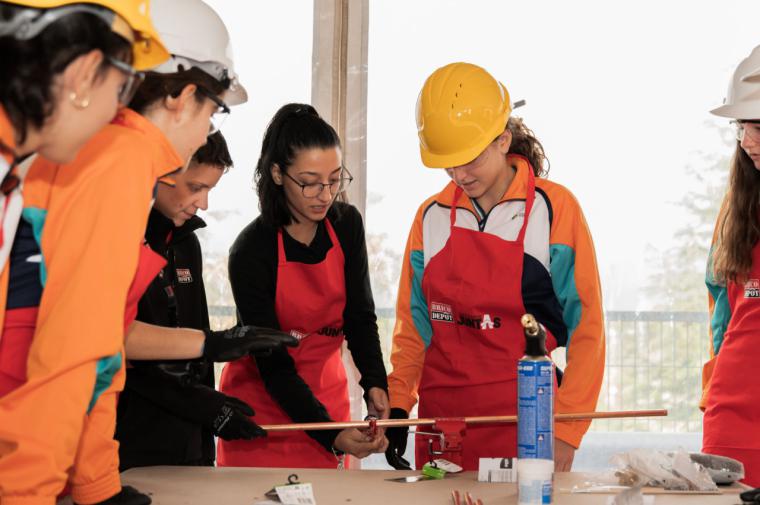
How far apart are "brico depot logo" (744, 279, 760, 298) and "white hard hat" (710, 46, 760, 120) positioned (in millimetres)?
428

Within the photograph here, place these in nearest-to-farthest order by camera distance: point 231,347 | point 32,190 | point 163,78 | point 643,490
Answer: point 32,190 < point 163,78 < point 643,490 < point 231,347

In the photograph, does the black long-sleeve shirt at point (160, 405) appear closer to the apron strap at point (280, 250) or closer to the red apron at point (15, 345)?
the apron strap at point (280, 250)

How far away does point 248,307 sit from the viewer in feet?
7.83

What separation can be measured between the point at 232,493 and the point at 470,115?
42.3 inches

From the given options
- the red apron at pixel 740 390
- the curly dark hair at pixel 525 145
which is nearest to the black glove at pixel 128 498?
the curly dark hair at pixel 525 145

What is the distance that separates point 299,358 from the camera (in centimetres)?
251

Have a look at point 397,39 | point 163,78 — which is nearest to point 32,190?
point 163,78

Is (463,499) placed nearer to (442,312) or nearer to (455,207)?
(442,312)

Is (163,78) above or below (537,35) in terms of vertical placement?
below

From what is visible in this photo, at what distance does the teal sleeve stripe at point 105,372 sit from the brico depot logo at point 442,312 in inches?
42.1

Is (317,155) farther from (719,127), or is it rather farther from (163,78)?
(719,127)

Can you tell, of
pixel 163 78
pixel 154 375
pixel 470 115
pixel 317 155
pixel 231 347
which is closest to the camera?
pixel 163 78

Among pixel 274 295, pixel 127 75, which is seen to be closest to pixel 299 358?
pixel 274 295

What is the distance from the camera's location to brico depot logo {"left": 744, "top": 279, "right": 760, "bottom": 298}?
2.25 meters
